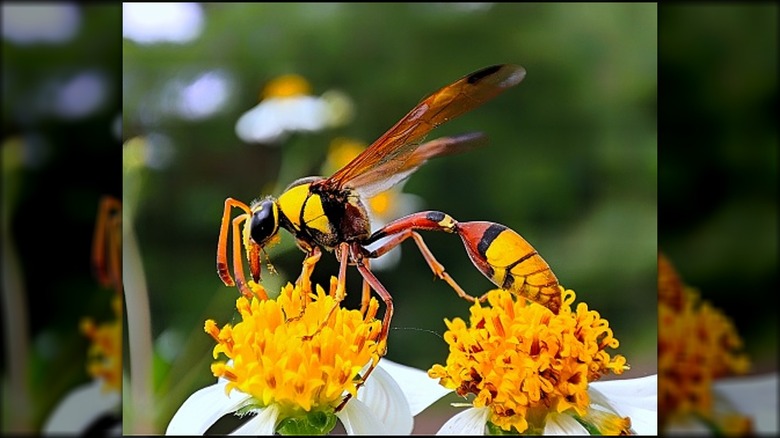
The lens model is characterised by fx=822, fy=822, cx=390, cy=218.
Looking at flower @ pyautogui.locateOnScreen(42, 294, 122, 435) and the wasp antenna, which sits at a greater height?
the wasp antenna

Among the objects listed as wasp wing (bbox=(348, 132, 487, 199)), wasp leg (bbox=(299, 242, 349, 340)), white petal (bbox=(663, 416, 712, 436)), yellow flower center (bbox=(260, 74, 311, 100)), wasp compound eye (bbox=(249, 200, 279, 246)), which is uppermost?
yellow flower center (bbox=(260, 74, 311, 100))

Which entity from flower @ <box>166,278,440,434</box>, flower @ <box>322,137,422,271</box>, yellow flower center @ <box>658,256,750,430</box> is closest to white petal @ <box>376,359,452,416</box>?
flower @ <box>166,278,440,434</box>

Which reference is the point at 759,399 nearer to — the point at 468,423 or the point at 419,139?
the point at 468,423

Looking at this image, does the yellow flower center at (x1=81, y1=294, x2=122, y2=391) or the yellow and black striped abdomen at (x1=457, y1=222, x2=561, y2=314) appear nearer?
the yellow and black striped abdomen at (x1=457, y1=222, x2=561, y2=314)

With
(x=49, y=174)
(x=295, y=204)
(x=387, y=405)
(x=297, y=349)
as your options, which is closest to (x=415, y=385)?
(x=387, y=405)

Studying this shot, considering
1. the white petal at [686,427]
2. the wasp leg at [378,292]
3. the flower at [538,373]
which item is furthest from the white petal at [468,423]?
the white petal at [686,427]

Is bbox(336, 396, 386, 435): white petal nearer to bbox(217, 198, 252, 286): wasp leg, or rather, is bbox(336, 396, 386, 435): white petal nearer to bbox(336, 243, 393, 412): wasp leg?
bbox(336, 243, 393, 412): wasp leg

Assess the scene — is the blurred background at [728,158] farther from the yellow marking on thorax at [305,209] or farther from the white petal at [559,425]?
the yellow marking on thorax at [305,209]
